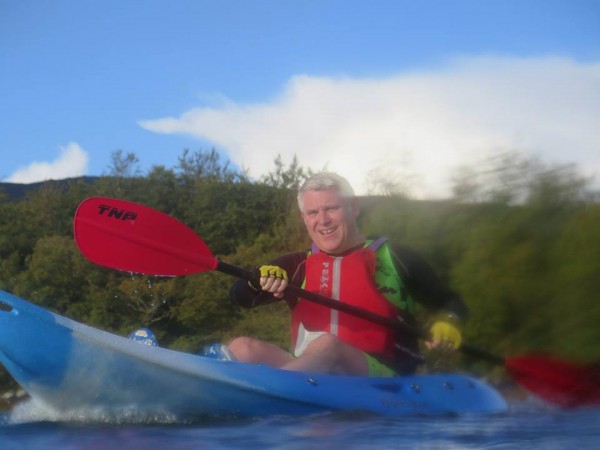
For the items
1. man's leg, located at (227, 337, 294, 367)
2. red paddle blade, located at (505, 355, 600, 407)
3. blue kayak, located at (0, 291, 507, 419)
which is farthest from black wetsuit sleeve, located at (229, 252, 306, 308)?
red paddle blade, located at (505, 355, 600, 407)

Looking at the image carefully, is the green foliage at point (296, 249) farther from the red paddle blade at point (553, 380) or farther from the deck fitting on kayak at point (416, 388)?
the deck fitting on kayak at point (416, 388)

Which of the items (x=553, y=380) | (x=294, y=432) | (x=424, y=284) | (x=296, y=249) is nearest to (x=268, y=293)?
(x=424, y=284)

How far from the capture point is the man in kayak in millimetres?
4012

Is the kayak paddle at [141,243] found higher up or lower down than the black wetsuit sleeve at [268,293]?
higher up

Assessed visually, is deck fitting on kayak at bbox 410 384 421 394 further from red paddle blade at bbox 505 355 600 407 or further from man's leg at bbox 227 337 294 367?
red paddle blade at bbox 505 355 600 407

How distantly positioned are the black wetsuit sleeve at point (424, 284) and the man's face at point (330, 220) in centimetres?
22

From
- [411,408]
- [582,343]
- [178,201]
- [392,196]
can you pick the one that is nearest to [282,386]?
[411,408]

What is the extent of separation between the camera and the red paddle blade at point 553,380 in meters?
4.65

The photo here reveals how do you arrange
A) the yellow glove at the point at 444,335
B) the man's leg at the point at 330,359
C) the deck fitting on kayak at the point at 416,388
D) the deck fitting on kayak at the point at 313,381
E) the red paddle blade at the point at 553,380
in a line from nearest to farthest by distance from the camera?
the deck fitting on kayak at the point at 313,381
the man's leg at the point at 330,359
the deck fitting on kayak at the point at 416,388
the yellow glove at the point at 444,335
the red paddle blade at the point at 553,380

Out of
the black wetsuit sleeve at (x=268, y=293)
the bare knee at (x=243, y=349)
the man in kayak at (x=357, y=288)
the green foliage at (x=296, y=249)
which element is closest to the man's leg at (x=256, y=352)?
the bare knee at (x=243, y=349)

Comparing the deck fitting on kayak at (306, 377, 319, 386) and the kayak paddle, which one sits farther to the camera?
the kayak paddle

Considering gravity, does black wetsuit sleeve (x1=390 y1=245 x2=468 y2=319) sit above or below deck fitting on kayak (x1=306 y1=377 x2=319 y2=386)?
above

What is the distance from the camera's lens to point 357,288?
4.04 metres

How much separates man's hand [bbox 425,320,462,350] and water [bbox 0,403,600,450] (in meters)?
0.55
